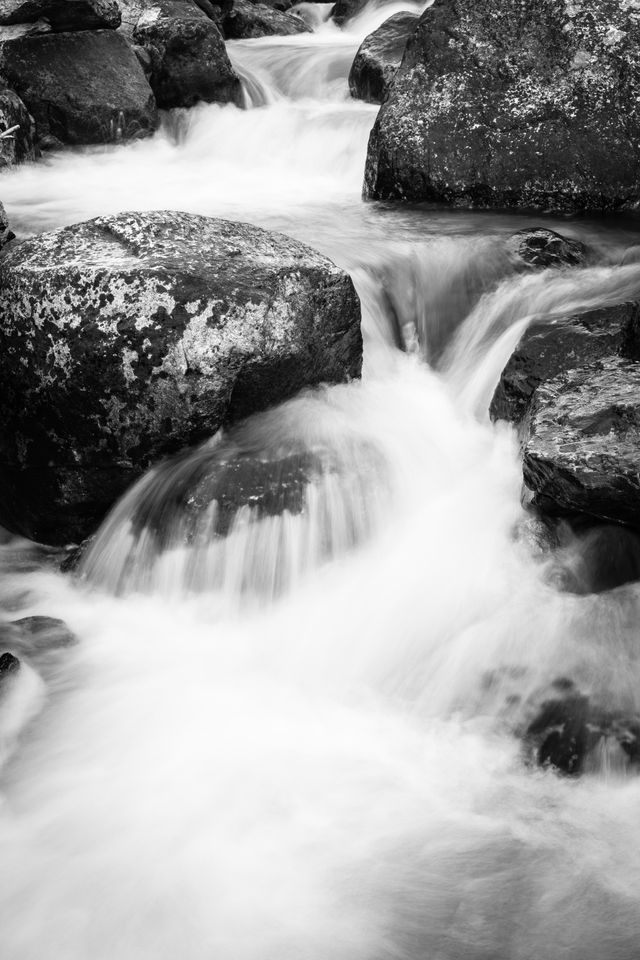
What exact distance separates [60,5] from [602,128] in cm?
571

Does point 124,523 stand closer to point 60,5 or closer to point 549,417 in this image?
point 549,417

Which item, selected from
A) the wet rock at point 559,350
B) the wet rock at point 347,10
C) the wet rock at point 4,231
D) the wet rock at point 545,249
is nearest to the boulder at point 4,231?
the wet rock at point 4,231

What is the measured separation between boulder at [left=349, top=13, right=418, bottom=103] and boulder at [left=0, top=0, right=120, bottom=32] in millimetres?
2764

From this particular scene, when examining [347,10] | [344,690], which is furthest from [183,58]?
[344,690]

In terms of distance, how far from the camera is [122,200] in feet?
27.8

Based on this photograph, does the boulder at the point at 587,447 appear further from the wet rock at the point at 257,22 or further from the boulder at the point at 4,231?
the wet rock at the point at 257,22

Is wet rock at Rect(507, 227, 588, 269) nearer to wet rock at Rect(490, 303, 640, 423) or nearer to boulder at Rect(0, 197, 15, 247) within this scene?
wet rock at Rect(490, 303, 640, 423)

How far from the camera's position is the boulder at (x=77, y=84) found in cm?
970

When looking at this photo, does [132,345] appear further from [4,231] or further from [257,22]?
[257,22]

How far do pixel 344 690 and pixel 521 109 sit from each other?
210 inches

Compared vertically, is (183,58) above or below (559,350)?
above

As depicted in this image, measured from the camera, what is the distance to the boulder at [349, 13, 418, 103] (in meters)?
10.6

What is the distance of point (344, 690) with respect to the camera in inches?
A: 169

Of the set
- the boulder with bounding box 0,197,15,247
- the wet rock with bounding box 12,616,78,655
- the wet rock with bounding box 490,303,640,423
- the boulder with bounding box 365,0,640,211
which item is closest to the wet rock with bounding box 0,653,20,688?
the wet rock with bounding box 12,616,78,655
